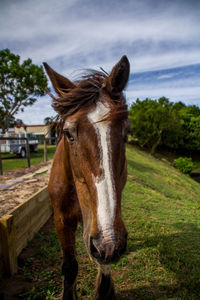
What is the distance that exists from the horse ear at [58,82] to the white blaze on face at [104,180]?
57 centimetres

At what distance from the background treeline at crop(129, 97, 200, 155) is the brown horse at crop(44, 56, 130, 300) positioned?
28219mm

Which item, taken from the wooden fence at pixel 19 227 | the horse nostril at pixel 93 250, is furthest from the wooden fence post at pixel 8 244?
the horse nostril at pixel 93 250

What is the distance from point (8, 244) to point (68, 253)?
2.60 feet

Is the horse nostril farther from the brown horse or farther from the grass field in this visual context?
the grass field

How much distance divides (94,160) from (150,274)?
2.28 metres

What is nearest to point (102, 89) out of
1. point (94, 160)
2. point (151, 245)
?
point (94, 160)

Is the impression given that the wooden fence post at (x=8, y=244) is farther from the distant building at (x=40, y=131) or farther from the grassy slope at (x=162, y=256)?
the grassy slope at (x=162, y=256)

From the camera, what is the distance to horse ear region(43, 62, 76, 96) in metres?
1.99

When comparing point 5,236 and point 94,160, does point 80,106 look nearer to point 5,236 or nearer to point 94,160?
point 94,160

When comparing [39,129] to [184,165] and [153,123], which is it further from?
[153,123]

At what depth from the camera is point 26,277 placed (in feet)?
8.56

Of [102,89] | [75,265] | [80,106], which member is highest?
[102,89]

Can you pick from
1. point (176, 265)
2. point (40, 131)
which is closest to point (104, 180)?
point (176, 265)

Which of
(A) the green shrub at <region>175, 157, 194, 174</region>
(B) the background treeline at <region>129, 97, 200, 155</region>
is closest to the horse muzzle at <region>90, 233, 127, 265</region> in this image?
(A) the green shrub at <region>175, 157, 194, 174</region>
